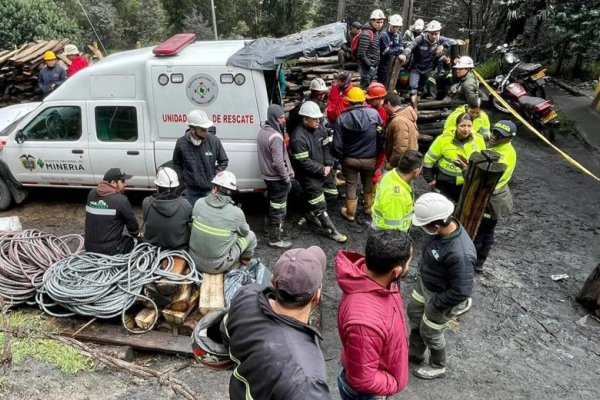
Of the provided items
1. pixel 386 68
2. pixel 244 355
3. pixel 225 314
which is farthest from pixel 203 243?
pixel 386 68

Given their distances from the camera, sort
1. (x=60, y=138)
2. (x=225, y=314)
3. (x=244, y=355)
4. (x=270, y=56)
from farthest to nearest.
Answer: (x=60, y=138), (x=270, y=56), (x=225, y=314), (x=244, y=355)

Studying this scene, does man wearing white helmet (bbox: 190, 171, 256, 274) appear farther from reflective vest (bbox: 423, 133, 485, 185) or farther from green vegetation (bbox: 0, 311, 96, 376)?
reflective vest (bbox: 423, 133, 485, 185)

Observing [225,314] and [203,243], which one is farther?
[203,243]

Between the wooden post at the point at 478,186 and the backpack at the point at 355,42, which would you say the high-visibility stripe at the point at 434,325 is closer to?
the wooden post at the point at 478,186

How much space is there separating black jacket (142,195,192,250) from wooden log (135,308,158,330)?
0.72m

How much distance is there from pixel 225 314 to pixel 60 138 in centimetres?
537

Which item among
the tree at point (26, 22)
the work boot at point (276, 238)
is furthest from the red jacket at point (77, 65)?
the work boot at point (276, 238)

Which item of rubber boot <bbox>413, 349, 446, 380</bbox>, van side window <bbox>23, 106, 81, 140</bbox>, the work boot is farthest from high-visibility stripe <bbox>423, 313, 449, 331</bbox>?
van side window <bbox>23, 106, 81, 140</bbox>

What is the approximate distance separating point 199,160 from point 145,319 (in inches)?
82.2

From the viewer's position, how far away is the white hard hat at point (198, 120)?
5.89 meters

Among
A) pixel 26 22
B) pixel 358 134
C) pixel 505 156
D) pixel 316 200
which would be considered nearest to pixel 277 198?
pixel 316 200

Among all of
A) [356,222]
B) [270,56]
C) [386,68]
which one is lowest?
[356,222]

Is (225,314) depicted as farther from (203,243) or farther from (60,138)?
(60,138)

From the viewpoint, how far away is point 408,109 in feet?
20.8
